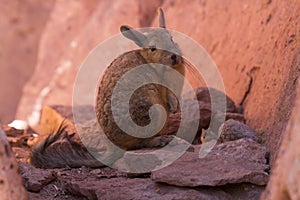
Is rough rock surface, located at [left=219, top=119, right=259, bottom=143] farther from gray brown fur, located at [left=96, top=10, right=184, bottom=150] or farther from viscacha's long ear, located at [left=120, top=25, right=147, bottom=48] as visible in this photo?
viscacha's long ear, located at [left=120, top=25, right=147, bottom=48]

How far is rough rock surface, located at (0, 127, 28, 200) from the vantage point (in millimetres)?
2500

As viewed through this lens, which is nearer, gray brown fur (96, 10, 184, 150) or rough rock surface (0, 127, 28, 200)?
rough rock surface (0, 127, 28, 200)

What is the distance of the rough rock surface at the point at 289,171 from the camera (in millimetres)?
2109

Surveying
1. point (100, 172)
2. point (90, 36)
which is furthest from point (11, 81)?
point (100, 172)

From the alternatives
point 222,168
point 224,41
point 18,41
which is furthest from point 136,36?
point 18,41

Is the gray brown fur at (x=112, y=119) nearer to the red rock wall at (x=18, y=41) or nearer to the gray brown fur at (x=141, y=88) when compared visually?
the gray brown fur at (x=141, y=88)

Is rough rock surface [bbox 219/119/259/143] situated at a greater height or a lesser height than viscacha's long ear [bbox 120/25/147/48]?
lesser

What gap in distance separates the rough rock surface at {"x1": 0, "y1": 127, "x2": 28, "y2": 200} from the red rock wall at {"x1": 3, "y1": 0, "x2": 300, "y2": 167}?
5.34 ft

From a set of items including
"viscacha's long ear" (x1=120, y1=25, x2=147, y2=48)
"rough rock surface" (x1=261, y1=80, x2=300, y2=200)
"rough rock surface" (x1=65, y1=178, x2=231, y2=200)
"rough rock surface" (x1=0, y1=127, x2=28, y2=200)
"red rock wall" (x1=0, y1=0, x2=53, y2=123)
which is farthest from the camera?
"red rock wall" (x1=0, y1=0, x2=53, y2=123)

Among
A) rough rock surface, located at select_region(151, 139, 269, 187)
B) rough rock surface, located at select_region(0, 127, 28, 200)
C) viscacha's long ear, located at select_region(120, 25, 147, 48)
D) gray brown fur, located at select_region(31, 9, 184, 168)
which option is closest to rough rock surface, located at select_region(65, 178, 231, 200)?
rough rock surface, located at select_region(151, 139, 269, 187)

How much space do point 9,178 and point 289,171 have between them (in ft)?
3.77

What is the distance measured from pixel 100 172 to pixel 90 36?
610 cm

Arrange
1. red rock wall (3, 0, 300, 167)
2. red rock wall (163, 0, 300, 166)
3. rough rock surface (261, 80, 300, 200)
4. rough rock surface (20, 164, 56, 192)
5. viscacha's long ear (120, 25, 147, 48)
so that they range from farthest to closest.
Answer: viscacha's long ear (120, 25, 147, 48) → red rock wall (3, 0, 300, 167) → red rock wall (163, 0, 300, 166) → rough rock surface (20, 164, 56, 192) → rough rock surface (261, 80, 300, 200)

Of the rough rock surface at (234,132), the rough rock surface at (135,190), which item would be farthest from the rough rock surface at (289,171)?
the rough rock surface at (234,132)
